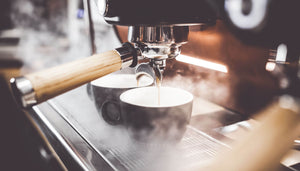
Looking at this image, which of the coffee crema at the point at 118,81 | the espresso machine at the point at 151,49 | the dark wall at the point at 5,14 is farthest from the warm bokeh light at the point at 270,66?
the dark wall at the point at 5,14

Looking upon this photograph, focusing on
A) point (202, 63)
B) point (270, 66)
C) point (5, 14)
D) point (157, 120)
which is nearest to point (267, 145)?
point (157, 120)

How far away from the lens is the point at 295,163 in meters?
0.41

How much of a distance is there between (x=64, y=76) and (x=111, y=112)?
17 cm

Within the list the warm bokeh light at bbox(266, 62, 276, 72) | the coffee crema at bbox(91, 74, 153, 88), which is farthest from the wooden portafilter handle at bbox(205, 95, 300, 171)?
the coffee crema at bbox(91, 74, 153, 88)

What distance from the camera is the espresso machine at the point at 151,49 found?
0.36 metres

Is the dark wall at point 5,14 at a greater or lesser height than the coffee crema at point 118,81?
greater

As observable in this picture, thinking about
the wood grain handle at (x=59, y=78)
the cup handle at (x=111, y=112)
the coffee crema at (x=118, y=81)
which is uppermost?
the wood grain handle at (x=59, y=78)

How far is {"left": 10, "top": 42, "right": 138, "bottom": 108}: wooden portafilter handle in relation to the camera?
331mm

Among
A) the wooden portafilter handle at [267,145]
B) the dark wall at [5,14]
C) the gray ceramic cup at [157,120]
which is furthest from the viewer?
the dark wall at [5,14]

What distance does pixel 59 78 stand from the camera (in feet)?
1.17

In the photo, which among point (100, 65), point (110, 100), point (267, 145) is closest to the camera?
point (267, 145)

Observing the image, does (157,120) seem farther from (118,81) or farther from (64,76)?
(118,81)

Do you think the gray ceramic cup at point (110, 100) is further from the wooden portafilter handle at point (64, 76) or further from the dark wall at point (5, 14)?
the dark wall at point (5, 14)

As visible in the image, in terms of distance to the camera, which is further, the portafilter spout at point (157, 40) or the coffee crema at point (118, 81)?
the coffee crema at point (118, 81)
